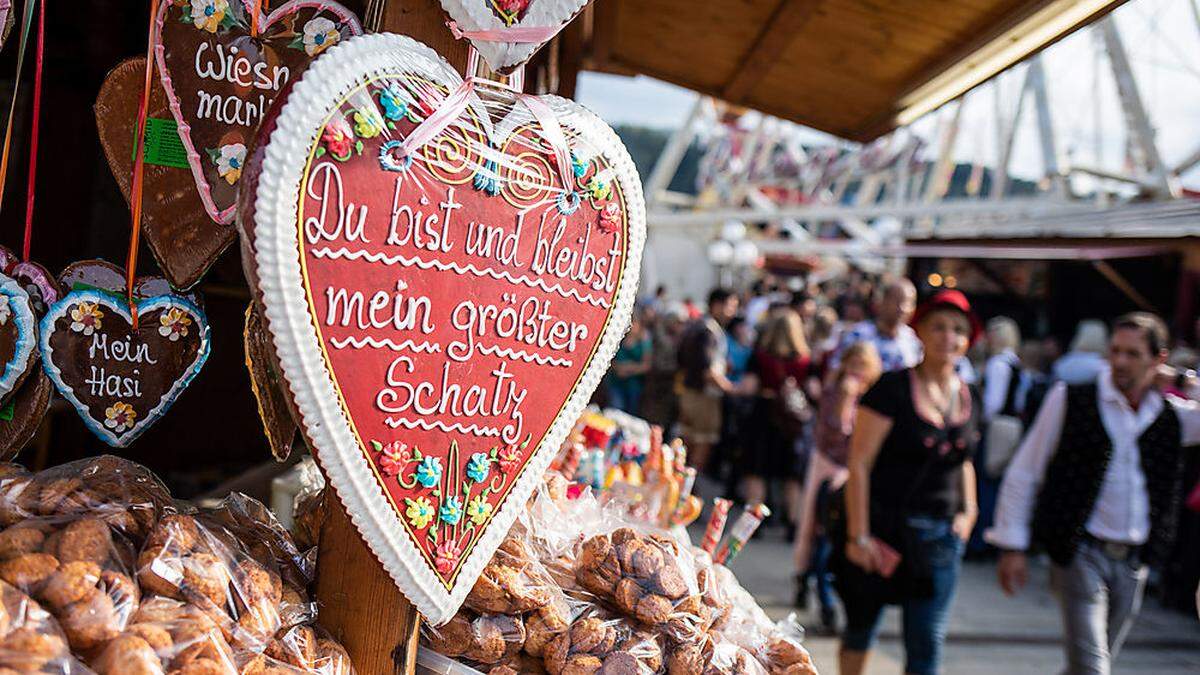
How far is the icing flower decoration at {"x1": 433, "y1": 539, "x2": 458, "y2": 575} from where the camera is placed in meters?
1.32

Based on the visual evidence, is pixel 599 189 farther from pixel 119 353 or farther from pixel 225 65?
pixel 119 353

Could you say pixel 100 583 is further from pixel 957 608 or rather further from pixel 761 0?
pixel 957 608

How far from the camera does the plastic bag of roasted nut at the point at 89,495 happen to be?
125 centimetres

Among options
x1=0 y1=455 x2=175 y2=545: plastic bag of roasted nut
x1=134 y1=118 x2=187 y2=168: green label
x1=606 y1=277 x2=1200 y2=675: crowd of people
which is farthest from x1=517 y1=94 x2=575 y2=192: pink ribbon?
x1=606 y1=277 x2=1200 y2=675: crowd of people

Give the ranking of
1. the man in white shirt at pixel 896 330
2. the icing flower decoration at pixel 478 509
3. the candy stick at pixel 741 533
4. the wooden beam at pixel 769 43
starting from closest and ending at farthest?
the icing flower decoration at pixel 478 509 → the candy stick at pixel 741 533 → the wooden beam at pixel 769 43 → the man in white shirt at pixel 896 330

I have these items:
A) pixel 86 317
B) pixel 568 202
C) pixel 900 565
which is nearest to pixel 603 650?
pixel 568 202

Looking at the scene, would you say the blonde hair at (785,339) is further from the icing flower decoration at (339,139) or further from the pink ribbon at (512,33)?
the icing flower decoration at (339,139)

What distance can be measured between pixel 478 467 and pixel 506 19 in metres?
0.62

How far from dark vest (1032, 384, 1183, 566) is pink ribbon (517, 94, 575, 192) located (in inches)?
127

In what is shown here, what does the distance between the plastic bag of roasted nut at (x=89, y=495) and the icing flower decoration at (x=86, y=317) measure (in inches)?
7.8

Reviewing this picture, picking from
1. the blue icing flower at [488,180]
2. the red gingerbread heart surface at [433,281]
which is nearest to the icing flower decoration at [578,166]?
the red gingerbread heart surface at [433,281]

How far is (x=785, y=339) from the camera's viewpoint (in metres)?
8.09

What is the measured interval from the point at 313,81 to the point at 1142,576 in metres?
3.91

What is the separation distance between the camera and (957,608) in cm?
656
